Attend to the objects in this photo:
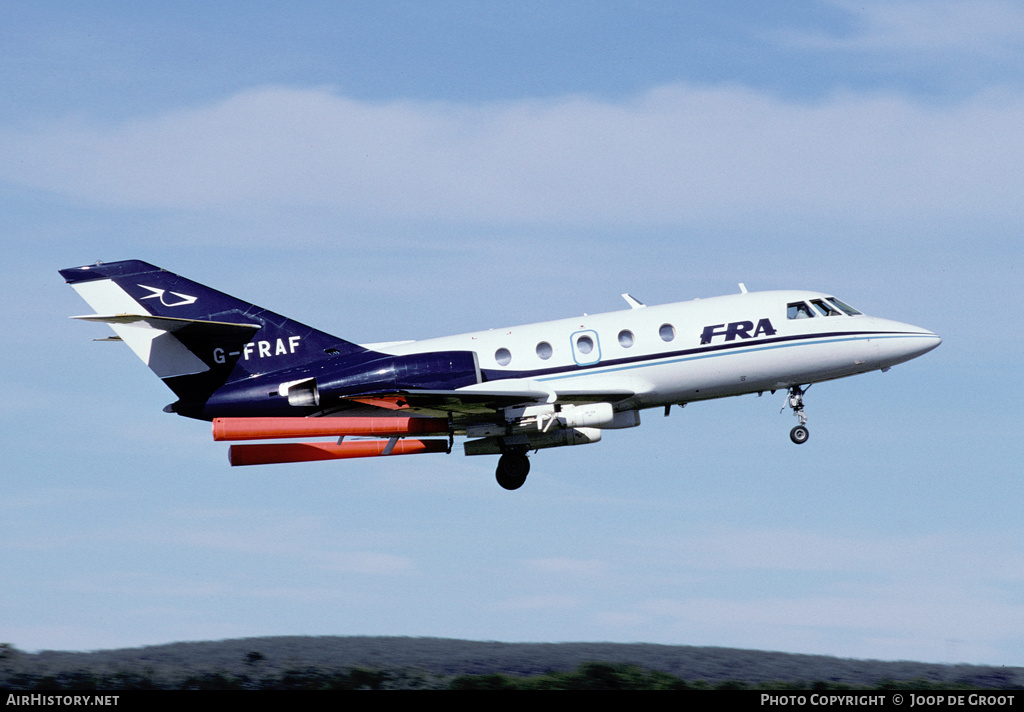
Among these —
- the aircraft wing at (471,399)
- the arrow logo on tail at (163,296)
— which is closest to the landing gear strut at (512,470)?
the aircraft wing at (471,399)

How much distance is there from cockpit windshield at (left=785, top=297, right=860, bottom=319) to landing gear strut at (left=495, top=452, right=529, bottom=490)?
310 inches

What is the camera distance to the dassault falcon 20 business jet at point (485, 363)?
2816cm

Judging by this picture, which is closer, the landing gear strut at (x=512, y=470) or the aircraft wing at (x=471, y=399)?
the aircraft wing at (x=471, y=399)

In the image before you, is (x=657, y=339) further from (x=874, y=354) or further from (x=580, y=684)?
(x=580, y=684)

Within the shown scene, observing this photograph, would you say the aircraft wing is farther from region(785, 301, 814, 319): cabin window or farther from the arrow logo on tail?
the arrow logo on tail

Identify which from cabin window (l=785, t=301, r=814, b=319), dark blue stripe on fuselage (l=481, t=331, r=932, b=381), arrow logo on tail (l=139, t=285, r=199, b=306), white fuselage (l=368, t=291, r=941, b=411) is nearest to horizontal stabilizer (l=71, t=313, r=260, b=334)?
arrow logo on tail (l=139, t=285, r=199, b=306)

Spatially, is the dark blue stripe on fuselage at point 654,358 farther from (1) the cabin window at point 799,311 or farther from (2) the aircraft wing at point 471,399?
(2) the aircraft wing at point 471,399

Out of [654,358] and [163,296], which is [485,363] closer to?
[654,358]

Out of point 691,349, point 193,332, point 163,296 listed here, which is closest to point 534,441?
point 691,349

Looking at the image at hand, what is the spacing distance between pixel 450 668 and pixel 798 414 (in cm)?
1103

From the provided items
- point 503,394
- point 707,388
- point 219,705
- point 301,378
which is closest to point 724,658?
point 707,388

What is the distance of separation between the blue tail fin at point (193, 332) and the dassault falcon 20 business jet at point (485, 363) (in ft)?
0.10

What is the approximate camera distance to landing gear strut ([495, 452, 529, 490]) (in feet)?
99.8

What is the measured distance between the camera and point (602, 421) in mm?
27891
